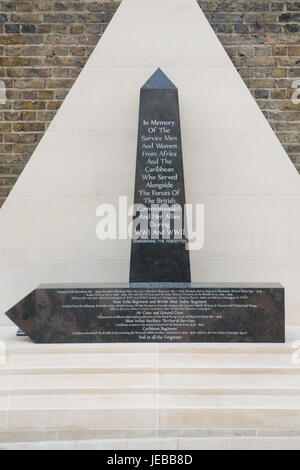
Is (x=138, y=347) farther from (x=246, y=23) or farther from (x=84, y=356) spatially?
(x=246, y=23)

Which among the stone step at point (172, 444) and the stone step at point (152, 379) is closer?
the stone step at point (172, 444)

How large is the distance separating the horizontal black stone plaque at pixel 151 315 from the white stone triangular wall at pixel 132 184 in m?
0.82

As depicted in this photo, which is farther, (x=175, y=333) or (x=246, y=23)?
(x=246, y=23)

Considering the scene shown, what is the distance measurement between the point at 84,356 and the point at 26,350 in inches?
15.1

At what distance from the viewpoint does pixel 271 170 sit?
422cm

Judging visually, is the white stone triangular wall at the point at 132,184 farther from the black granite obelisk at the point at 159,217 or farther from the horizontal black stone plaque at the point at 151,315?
the horizontal black stone plaque at the point at 151,315

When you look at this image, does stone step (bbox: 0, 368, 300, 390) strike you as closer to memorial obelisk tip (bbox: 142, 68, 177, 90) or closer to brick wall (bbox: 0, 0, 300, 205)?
brick wall (bbox: 0, 0, 300, 205)

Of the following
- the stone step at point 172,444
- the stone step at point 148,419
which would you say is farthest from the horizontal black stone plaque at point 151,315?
the stone step at point 172,444

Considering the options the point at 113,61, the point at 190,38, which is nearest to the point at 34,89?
the point at 113,61

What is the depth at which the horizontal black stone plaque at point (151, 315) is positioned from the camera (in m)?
3.34

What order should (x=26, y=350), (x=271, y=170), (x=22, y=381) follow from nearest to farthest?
(x=22, y=381), (x=26, y=350), (x=271, y=170)

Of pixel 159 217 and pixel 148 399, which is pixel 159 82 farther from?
pixel 148 399

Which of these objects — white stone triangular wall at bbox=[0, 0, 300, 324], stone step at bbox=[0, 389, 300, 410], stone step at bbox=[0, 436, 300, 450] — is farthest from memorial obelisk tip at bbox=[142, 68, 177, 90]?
stone step at bbox=[0, 436, 300, 450]

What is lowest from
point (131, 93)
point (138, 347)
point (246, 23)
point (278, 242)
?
point (138, 347)
